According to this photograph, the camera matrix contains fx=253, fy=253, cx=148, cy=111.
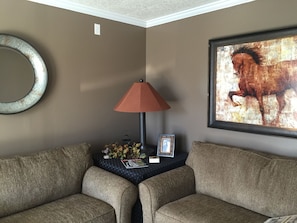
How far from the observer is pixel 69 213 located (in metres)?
1.96

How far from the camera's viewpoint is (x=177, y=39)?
304 centimetres

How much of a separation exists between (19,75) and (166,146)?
5.38ft

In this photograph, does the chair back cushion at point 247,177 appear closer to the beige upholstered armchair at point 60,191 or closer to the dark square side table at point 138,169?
the dark square side table at point 138,169

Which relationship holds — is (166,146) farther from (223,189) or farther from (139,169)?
(223,189)

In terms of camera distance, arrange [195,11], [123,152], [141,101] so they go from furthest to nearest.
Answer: [195,11]
[123,152]
[141,101]

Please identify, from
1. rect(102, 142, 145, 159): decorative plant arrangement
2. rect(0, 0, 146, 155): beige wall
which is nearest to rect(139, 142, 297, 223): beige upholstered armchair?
rect(102, 142, 145, 159): decorative plant arrangement

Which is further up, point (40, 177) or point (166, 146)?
point (166, 146)

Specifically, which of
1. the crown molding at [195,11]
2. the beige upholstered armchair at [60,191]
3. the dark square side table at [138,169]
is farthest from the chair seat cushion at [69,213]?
the crown molding at [195,11]

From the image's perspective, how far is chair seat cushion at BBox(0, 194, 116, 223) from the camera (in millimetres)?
1888

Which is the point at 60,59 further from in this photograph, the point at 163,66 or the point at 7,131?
the point at 163,66

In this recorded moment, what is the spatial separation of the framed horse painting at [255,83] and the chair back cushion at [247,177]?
355 mm

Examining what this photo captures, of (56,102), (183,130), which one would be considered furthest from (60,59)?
(183,130)

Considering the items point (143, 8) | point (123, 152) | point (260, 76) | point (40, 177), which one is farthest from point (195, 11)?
point (40, 177)

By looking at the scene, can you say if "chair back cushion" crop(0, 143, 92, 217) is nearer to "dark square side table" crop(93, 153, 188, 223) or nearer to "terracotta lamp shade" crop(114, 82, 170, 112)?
"dark square side table" crop(93, 153, 188, 223)
